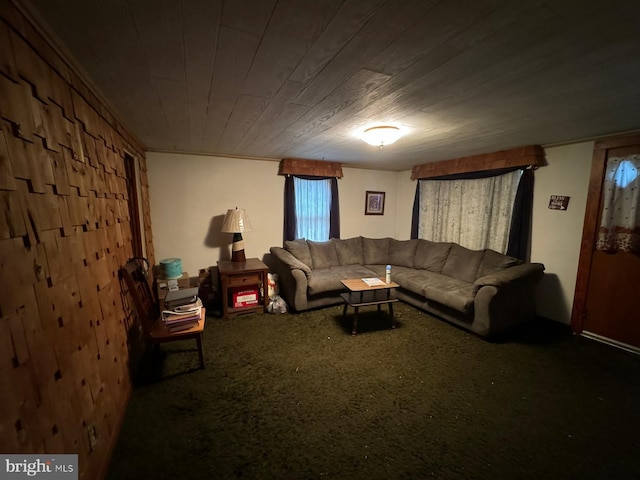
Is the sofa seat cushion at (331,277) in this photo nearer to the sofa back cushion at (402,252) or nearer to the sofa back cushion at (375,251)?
the sofa back cushion at (375,251)

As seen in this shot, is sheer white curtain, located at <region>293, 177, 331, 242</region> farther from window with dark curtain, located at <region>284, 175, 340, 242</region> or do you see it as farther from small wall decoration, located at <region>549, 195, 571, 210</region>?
small wall decoration, located at <region>549, 195, 571, 210</region>

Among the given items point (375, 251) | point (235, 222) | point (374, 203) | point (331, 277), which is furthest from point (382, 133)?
point (374, 203)

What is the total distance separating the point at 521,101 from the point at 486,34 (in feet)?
3.19

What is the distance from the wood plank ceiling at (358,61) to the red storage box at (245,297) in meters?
2.03

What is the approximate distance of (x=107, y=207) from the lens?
1.78 metres

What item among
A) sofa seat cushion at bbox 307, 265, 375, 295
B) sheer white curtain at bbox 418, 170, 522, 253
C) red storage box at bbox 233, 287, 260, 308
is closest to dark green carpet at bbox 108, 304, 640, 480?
red storage box at bbox 233, 287, 260, 308

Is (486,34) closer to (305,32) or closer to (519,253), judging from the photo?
(305,32)

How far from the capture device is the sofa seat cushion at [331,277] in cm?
342

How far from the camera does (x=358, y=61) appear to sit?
1.25 m

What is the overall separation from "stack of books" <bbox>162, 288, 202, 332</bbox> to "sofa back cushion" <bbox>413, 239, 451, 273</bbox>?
336 centimetres

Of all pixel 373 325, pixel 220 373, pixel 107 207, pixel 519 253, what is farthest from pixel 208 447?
pixel 519 253

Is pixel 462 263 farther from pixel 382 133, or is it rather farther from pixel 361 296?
pixel 382 133

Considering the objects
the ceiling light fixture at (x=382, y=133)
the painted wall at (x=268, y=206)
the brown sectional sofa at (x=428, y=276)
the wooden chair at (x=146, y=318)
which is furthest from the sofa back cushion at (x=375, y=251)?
the wooden chair at (x=146, y=318)

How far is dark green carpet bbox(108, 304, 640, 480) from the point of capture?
1.42 metres
